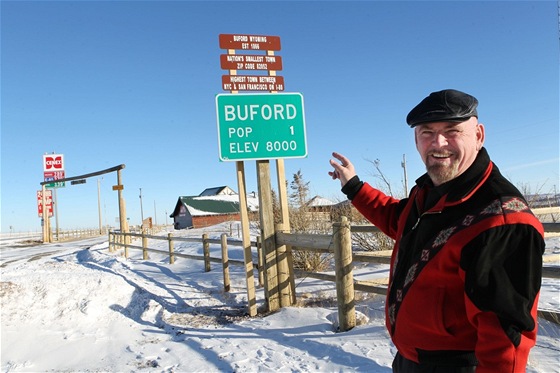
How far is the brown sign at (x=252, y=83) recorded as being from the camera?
5.75 meters

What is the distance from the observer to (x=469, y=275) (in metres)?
1.37

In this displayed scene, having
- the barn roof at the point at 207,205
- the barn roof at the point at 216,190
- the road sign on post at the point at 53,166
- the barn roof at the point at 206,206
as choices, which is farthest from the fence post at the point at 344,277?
the barn roof at the point at 216,190

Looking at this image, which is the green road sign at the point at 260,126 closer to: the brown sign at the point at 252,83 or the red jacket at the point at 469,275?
the brown sign at the point at 252,83

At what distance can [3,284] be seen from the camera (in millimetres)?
6836

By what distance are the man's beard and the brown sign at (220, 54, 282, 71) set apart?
4608 millimetres

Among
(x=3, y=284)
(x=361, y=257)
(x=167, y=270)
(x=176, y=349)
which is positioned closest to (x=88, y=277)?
(x=3, y=284)

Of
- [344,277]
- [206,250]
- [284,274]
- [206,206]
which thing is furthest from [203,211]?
[344,277]

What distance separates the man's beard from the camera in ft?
5.42

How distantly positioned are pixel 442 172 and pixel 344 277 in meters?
3.08

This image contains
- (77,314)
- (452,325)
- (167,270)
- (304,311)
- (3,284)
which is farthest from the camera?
(167,270)

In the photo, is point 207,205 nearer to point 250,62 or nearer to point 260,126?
point 250,62

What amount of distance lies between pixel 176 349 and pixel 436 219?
12.7 ft

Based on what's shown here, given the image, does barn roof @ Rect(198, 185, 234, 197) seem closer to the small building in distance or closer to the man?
the small building in distance

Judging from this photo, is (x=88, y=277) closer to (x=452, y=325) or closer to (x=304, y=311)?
(x=304, y=311)
